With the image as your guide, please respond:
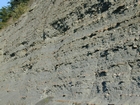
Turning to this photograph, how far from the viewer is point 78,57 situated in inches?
368

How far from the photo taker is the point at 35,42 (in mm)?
13000

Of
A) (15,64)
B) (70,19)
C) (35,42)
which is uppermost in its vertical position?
(70,19)

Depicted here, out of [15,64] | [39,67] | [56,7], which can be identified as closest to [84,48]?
[39,67]

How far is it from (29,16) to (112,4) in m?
7.50

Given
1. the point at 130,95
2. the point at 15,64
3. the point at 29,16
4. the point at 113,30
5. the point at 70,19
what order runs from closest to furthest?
1. the point at 130,95
2. the point at 113,30
3. the point at 70,19
4. the point at 15,64
5. the point at 29,16

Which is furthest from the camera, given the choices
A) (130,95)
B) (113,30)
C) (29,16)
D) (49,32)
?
(29,16)

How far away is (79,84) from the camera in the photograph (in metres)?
8.71

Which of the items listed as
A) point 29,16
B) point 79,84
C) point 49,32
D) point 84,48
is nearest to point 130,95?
point 79,84

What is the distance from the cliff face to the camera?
7578mm

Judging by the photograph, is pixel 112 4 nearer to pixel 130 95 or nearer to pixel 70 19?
pixel 70 19

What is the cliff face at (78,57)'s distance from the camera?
24.9 ft

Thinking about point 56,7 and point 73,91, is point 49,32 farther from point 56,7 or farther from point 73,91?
point 73,91

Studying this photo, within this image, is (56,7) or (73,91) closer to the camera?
(73,91)

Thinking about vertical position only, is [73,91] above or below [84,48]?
below
